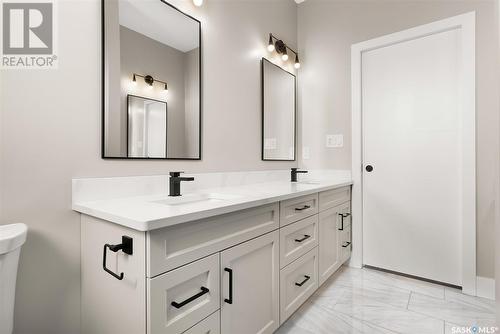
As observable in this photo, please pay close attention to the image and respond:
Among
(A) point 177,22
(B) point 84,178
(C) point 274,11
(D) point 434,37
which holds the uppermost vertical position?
(C) point 274,11

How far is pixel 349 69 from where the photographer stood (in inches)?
91.7

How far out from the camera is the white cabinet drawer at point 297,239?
4.48ft

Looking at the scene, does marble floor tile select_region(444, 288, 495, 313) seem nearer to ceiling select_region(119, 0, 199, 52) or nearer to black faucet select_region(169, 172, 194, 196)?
black faucet select_region(169, 172, 194, 196)

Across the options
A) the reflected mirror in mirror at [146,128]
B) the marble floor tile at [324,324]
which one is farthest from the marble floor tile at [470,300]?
the reflected mirror in mirror at [146,128]

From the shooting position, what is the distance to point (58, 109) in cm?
107

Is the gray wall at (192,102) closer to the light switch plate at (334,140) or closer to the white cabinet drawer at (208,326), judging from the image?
the white cabinet drawer at (208,326)

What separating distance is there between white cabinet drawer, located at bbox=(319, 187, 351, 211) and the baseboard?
1036 mm

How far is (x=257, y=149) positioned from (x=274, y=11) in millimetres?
1317

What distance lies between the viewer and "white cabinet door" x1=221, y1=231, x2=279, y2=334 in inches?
40.6

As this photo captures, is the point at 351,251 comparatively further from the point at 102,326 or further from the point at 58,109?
the point at 58,109

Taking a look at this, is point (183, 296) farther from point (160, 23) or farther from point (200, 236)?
point (160, 23)

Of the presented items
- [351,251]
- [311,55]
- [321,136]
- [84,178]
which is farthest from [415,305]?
[311,55]

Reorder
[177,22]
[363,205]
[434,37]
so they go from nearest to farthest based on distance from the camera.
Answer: [177,22]
[434,37]
[363,205]

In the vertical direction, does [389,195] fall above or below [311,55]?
below
